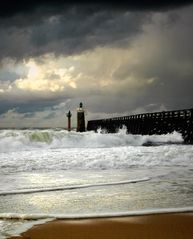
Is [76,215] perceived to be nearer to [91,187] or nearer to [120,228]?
[120,228]

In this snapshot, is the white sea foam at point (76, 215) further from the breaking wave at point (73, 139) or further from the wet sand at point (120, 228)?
the breaking wave at point (73, 139)

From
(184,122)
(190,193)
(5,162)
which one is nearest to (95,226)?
(190,193)

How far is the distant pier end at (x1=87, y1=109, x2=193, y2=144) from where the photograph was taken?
28.5 metres

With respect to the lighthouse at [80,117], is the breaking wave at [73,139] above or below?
below

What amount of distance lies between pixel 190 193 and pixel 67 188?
183 centimetres

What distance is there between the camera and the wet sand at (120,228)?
3494 mm

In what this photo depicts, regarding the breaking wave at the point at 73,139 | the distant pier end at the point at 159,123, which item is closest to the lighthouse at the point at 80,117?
the distant pier end at the point at 159,123

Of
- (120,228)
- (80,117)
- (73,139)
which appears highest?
(80,117)

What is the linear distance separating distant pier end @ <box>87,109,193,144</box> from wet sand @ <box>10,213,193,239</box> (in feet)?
76.0

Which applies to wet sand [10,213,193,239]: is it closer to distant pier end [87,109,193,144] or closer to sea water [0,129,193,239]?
sea water [0,129,193,239]

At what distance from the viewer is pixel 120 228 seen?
373 centimetres

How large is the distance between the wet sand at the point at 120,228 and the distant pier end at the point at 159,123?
76.0ft

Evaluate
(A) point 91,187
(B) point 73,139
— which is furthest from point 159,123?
(A) point 91,187

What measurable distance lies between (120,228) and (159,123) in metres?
30.4
